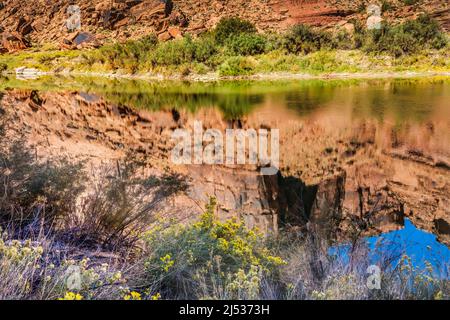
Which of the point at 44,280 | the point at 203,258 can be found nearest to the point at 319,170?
the point at 203,258

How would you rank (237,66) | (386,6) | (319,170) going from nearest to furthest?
(319,170) < (237,66) < (386,6)

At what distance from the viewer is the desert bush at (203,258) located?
317 centimetres

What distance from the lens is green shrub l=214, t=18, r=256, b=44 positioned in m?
44.2

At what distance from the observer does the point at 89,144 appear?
812cm

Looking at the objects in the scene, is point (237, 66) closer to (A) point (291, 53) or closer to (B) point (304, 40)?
(A) point (291, 53)

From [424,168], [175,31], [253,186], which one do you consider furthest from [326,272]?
[175,31]

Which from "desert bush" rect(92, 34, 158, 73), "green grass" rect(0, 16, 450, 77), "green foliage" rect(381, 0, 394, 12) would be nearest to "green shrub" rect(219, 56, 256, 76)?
"green grass" rect(0, 16, 450, 77)

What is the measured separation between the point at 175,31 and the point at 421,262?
54803 millimetres

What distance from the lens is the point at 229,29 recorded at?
1794 inches

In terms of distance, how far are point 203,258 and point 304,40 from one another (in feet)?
124

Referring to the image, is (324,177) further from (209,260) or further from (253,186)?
(209,260)

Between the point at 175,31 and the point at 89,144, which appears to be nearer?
the point at 89,144
